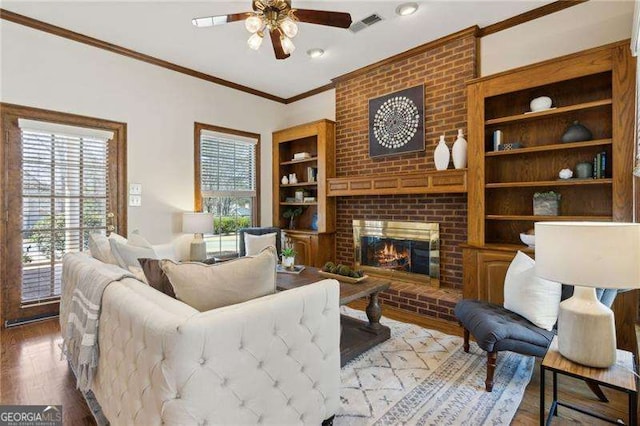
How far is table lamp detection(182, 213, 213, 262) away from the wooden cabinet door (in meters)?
3.17

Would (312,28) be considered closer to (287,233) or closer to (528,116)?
(528,116)

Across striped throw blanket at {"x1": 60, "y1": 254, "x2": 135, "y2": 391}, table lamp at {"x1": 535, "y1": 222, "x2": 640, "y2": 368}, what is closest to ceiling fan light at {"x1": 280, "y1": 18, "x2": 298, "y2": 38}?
striped throw blanket at {"x1": 60, "y1": 254, "x2": 135, "y2": 391}

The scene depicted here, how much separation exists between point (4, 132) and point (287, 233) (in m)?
3.41

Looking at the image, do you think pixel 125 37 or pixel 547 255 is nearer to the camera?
pixel 547 255

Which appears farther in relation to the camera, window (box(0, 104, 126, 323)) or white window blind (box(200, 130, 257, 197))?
white window blind (box(200, 130, 257, 197))

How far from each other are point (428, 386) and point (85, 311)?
2.10m

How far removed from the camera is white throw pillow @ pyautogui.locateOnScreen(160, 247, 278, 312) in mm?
1404

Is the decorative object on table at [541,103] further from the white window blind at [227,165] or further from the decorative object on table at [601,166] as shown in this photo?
the white window blind at [227,165]

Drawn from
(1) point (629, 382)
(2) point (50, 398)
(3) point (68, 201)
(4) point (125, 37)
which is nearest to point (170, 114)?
(4) point (125, 37)

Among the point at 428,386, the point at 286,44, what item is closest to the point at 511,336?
the point at 428,386

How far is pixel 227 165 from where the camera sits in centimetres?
485

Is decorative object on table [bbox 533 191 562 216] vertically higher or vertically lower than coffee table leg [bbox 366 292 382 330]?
higher

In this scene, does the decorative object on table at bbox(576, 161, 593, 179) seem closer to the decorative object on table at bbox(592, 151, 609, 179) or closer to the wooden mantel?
the decorative object on table at bbox(592, 151, 609, 179)

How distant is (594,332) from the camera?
1.48 meters
